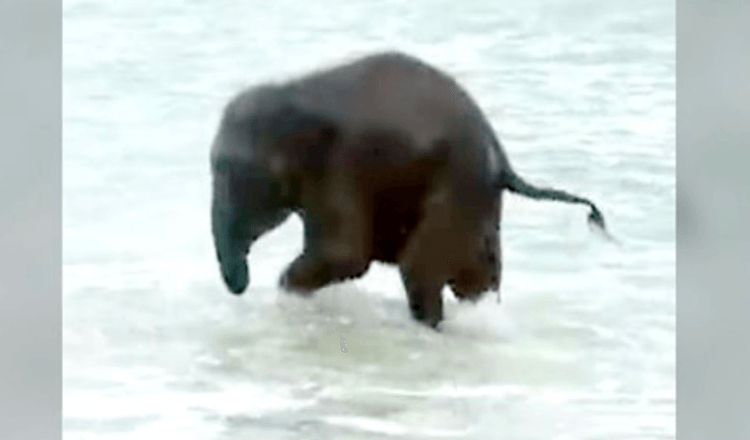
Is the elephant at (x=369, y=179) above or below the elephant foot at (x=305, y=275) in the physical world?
above

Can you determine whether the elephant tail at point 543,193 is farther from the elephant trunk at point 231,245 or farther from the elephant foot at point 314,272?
the elephant trunk at point 231,245

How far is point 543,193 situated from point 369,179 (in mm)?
188

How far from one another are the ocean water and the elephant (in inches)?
0.6

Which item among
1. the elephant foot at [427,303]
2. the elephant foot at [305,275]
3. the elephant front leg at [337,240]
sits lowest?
the elephant foot at [427,303]

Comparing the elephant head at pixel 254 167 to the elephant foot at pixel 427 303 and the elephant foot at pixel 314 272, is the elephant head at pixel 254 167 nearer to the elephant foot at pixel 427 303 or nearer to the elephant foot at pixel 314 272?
the elephant foot at pixel 314 272

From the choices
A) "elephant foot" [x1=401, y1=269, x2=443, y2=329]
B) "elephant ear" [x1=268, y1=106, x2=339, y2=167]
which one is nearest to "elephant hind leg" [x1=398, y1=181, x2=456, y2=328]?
"elephant foot" [x1=401, y1=269, x2=443, y2=329]

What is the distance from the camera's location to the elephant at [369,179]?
1443 millimetres

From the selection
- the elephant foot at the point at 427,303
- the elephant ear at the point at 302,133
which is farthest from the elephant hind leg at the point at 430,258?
the elephant ear at the point at 302,133

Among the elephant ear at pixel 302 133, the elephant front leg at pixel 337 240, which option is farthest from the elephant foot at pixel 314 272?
the elephant ear at pixel 302 133

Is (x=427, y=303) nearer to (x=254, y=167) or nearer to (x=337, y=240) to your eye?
(x=337, y=240)

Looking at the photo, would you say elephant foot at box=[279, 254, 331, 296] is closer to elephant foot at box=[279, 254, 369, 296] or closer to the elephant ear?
elephant foot at box=[279, 254, 369, 296]

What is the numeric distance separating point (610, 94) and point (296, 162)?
355 mm

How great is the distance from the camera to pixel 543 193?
1.47m

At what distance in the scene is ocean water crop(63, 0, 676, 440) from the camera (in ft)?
4.72
